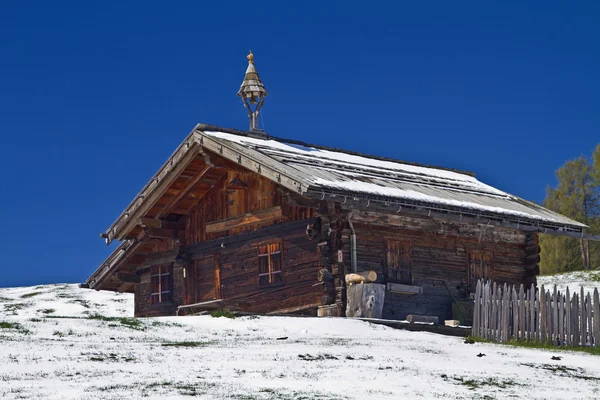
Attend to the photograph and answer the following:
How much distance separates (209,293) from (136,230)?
365cm

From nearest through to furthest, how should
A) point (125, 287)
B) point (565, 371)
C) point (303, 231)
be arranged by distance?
point (565, 371), point (303, 231), point (125, 287)

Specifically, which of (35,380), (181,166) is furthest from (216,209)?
(35,380)

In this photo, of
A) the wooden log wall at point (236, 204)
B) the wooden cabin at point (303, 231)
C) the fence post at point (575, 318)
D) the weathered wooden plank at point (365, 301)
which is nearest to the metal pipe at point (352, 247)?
the wooden cabin at point (303, 231)

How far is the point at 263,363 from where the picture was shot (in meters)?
16.4

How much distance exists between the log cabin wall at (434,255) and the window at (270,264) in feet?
8.04

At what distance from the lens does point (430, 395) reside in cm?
1423

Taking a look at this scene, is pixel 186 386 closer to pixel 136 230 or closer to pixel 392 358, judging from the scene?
pixel 392 358

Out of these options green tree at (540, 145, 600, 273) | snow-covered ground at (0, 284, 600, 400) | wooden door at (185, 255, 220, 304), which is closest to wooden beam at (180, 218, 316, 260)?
wooden door at (185, 255, 220, 304)

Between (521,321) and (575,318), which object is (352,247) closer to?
(521,321)

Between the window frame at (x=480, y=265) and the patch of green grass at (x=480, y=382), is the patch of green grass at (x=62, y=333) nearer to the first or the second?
the patch of green grass at (x=480, y=382)

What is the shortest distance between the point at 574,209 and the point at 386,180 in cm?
3228

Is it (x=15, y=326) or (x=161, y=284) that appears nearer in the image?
(x=15, y=326)

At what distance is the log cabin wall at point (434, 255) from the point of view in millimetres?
28109

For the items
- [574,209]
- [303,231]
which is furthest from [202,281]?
[574,209]
